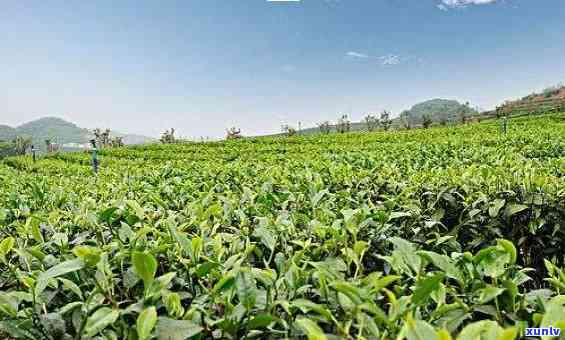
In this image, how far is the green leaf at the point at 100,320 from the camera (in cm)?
90

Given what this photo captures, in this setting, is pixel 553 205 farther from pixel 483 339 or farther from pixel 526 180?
pixel 483 339

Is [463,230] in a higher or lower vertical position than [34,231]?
lower

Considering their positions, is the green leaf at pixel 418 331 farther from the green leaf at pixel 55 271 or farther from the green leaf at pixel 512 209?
the green leaf at pixel 512 209

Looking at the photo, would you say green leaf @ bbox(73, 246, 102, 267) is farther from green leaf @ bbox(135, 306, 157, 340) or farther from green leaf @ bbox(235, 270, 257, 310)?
green leaf @ bbox(235, 270, 257, 310)

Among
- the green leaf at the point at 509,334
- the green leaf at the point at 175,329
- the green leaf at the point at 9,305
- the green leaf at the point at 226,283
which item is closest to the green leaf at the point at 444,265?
the green leaf at the point at 509,334

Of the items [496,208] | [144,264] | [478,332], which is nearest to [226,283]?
[144,264]

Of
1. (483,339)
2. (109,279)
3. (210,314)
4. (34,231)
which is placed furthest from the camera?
(34,231)

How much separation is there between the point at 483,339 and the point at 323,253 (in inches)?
31.9

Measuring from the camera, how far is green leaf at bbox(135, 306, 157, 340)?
858 mm

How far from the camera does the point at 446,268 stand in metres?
1.09

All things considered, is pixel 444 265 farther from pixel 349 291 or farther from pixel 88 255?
pixel 88 255

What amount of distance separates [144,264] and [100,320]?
15 cm

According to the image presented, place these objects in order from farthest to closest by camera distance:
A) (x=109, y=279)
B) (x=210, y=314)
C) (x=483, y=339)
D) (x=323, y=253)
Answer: (x=323, y=253) < (x=109, y=279) < (x=210, y=314) < (x=483, y=339)

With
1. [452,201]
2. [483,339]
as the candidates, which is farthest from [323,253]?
[452,201]
